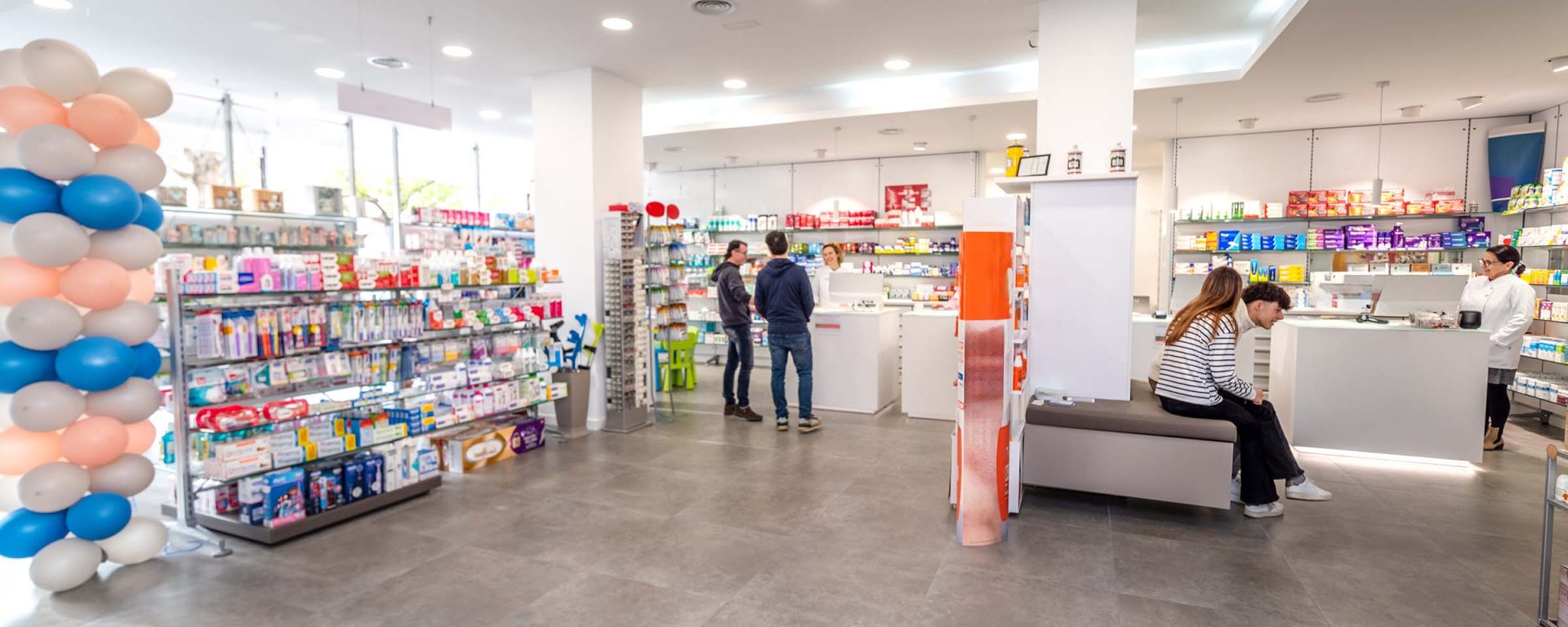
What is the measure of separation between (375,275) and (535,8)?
216 centimetres

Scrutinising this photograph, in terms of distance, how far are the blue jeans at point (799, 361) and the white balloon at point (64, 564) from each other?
447 centimetres

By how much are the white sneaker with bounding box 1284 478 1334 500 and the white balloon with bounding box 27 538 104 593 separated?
6643 millimetres

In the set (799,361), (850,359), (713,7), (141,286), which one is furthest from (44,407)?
(850,359)

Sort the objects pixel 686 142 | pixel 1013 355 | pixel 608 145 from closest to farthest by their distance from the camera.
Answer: pixel 1013 355 → pixel 608 145 → pixel 686 142

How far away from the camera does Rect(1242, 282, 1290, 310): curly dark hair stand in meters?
4.56

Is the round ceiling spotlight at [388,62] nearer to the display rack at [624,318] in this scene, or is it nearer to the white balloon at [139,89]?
the display rack at [624,318]

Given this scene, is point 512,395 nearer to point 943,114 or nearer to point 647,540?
point 647,540

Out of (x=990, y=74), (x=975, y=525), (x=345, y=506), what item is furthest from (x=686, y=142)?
(x=975, y=525)

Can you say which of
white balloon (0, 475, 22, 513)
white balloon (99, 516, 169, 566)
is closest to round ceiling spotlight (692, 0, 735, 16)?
white balloon (99, 516, 169, 566)

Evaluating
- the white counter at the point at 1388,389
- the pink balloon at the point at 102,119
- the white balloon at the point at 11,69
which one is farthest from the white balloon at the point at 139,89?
the white counter at the point at 1388,389

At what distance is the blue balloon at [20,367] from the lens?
3.18 m

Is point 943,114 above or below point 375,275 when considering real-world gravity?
above

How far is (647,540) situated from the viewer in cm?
392

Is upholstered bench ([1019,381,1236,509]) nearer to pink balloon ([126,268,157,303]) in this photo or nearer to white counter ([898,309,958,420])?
white counter ([898,309,958,420])
